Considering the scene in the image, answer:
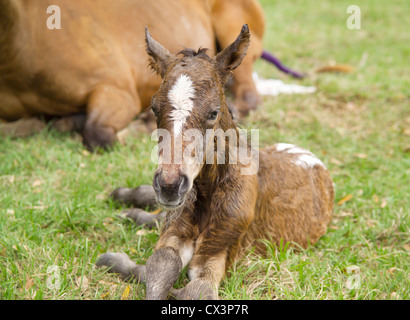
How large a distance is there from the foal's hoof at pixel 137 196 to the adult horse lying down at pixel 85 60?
3.55 feet

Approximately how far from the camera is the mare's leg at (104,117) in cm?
487

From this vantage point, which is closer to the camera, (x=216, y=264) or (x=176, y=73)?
(x=176, y=73)

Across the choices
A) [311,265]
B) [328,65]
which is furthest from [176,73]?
[328,65]

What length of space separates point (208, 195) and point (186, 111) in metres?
0.70

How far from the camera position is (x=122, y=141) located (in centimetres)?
514

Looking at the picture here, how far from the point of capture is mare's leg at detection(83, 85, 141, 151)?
4867 millimetres

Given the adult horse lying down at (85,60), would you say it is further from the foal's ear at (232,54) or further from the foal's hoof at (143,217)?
the foal's ear at (232,54)

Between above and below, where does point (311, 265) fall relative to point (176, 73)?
below

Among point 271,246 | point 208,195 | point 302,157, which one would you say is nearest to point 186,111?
point 208,195

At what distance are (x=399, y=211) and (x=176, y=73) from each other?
2449 millimetres

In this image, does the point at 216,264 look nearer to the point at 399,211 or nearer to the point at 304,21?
the point at 399,211

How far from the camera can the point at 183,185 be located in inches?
93.7

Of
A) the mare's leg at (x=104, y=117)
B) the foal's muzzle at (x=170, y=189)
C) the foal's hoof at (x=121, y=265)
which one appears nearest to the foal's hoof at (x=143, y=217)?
the foal's hoof at (x=121, y=265)

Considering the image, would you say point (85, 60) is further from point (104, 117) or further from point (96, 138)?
point (96, 138)
